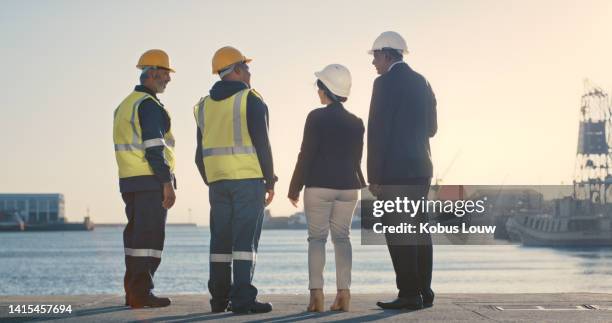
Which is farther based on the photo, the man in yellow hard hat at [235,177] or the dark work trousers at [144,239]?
the dark work trousers at [144,239]

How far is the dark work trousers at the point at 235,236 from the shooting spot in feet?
30.6

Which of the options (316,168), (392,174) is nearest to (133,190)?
(316,168)

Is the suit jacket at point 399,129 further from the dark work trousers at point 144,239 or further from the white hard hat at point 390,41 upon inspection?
the dark work trousers at point 144,239

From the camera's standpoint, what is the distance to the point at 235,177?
938cm

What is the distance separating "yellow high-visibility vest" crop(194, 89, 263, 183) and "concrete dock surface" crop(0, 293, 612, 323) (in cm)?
131

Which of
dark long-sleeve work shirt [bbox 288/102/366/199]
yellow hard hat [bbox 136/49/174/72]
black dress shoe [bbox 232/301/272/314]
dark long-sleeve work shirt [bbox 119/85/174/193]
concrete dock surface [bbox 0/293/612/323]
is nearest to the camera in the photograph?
concrete dock surface [bbox 0/293/612/323]

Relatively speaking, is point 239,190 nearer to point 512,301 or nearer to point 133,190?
point 133,190

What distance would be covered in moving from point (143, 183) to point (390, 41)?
9.30 feet

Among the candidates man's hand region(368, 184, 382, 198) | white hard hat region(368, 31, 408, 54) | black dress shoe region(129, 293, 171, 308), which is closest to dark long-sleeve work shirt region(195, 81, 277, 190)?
man's hand region(368, 184, 382, 198)

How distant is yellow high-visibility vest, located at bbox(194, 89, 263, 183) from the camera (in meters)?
9.38

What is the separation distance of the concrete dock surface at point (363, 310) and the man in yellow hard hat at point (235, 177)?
287 mm

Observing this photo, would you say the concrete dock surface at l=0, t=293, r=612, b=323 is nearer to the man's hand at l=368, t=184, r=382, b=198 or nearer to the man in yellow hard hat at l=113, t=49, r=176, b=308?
the man in yellow hard hat at l=113, t=49, r=176, b=308

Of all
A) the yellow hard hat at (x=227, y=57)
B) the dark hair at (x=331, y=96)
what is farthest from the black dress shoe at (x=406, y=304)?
the yellow hard hat at (x=227, y=57)

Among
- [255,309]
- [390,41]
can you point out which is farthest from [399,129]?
[255,309]
